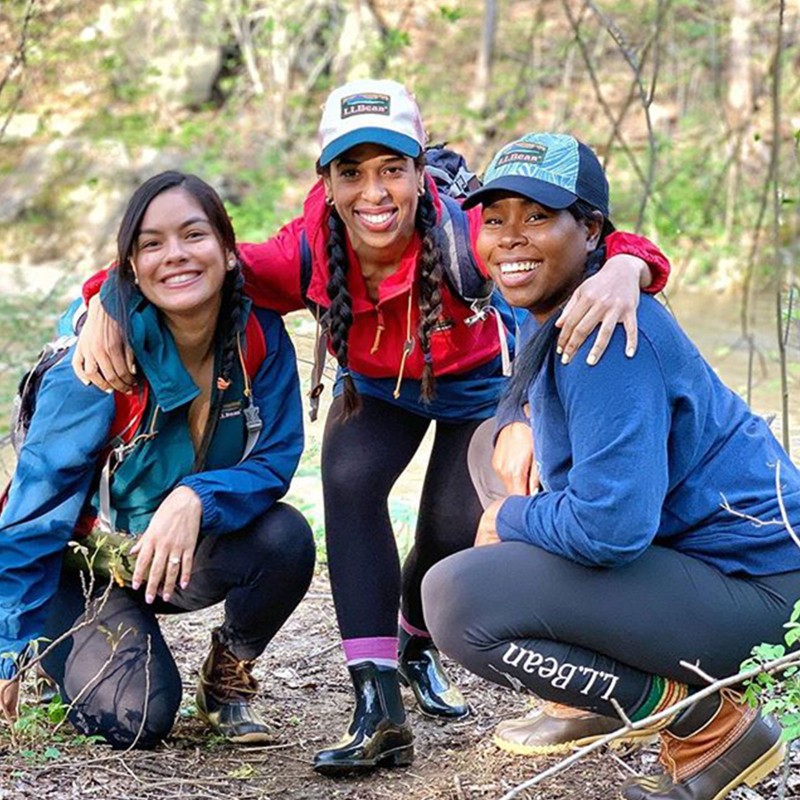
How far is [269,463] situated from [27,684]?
103 cm

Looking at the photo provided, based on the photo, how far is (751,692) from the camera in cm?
245

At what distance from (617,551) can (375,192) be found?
109 cm

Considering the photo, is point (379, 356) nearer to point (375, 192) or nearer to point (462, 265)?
point (462, 265)

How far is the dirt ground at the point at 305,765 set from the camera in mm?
3008

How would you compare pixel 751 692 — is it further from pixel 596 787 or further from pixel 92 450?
pixel 92 450

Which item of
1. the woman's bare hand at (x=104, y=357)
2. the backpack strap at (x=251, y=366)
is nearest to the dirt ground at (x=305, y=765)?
the backpack strap at (x=251, y=366)

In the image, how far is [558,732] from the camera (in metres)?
3.05

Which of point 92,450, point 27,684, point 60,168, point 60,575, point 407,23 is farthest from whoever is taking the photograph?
point 407,23

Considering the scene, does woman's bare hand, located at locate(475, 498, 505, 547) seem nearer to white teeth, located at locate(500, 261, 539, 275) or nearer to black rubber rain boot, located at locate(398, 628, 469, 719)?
white teeth, located at locate(500, 261, 539, 275)

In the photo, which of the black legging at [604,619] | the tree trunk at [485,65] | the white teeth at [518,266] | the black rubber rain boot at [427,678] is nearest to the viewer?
the black legging at [604,619]

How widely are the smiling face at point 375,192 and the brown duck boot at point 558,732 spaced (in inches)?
45.5

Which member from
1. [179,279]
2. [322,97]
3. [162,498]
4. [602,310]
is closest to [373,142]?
[179,279]

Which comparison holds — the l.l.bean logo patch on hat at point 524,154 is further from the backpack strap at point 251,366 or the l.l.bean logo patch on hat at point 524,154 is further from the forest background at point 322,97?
the forest background at point 322,97

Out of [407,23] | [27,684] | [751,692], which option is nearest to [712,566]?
[751,692]
